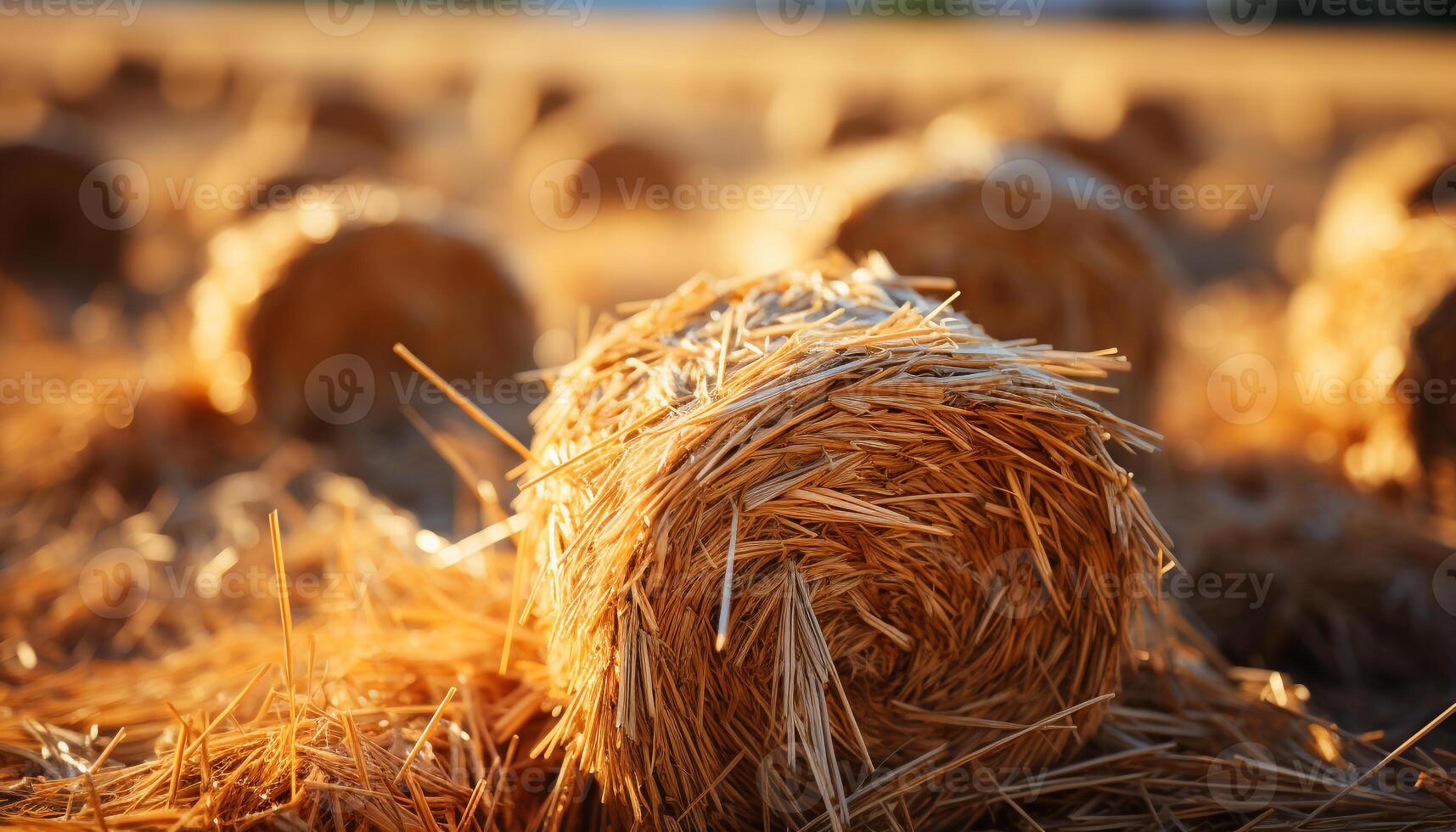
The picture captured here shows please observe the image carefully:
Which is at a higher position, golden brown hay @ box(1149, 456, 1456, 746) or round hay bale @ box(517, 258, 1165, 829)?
round hay bale @ box(517, 258, 1165, 829)

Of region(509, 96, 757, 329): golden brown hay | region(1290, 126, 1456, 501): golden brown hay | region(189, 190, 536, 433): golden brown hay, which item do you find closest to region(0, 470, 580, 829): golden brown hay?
region(189, 190, 536, 433): golden brown hay

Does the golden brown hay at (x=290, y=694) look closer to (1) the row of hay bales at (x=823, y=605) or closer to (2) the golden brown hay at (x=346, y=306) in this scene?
(1) the row of hay bales at (x=823, y=605)

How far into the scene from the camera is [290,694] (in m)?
1.67

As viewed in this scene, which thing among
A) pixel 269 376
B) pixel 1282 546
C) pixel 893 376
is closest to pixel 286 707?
pixel 893 376

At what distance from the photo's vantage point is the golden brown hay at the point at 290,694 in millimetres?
1651

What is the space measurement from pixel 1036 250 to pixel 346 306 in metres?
2.67

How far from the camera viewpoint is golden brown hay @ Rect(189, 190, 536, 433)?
12.7 feet

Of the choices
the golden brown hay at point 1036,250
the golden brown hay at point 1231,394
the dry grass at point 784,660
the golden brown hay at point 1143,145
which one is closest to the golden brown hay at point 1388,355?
the golden brown hay at point 1231,394

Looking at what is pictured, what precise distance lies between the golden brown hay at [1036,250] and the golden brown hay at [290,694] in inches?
78.1

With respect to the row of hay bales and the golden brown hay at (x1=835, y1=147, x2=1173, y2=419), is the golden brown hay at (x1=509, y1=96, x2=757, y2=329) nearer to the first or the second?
the golden brown hay at (x1=835, y1=147, x2=1173, y2=419)

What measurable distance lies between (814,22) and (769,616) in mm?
27339

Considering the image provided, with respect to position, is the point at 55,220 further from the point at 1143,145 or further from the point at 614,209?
the point at 1143,145

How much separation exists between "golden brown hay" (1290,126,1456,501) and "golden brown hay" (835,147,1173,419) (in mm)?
773

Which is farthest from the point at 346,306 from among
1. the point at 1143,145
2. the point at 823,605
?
the point at 1143,145
